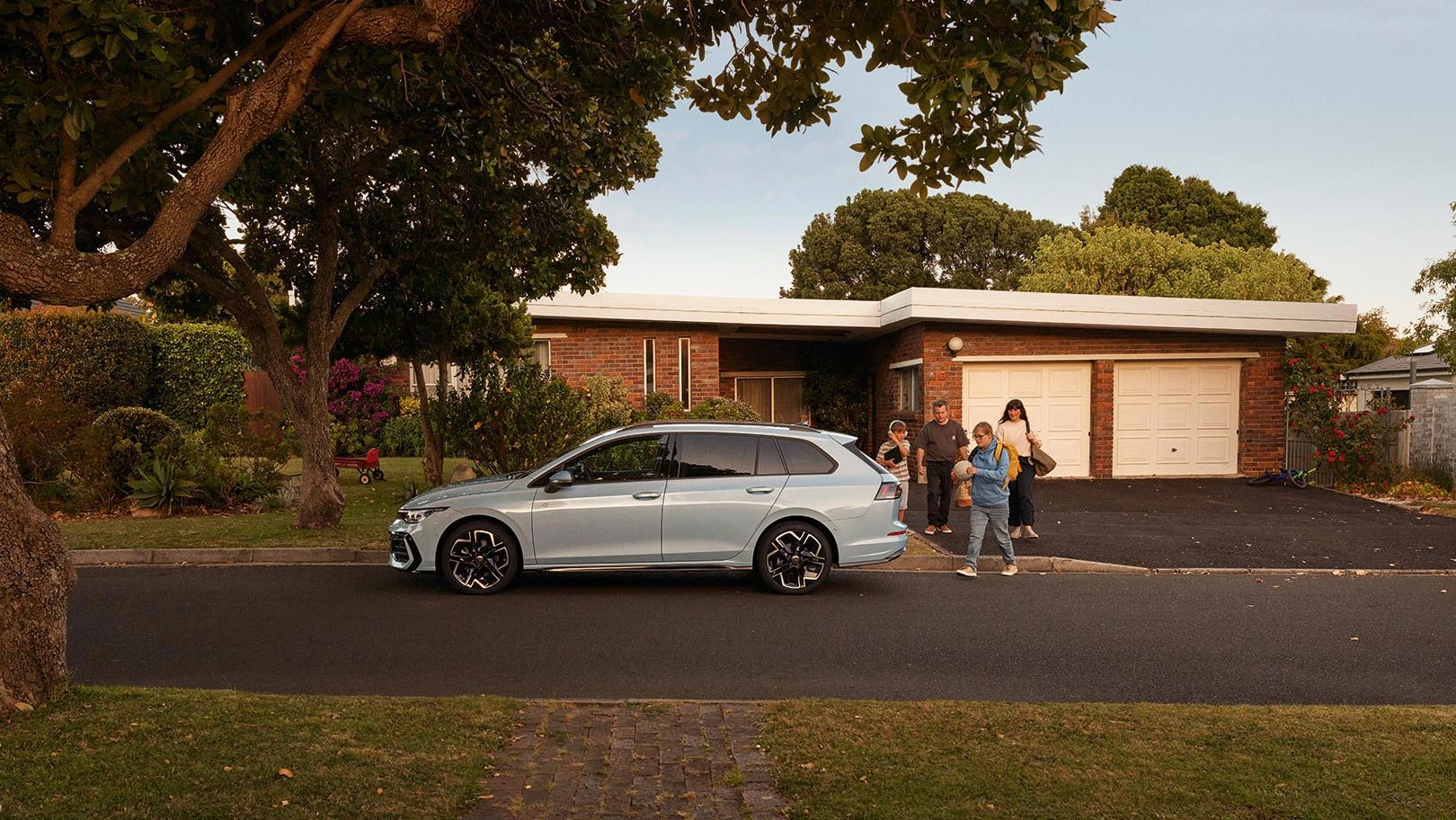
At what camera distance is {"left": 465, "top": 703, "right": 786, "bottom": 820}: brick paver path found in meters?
4.16

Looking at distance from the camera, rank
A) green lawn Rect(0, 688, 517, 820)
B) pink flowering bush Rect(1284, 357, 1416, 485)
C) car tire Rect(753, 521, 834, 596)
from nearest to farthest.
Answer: green lawn Rect(0, 688, 517, 820) < car tire Rect(753, 521, 834, 596) < pink flowering bush Rect(1284, 357, 1416, 485)

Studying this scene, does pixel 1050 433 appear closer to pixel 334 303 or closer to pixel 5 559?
pixel 334 303

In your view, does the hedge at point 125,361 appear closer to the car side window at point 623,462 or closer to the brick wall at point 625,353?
the brick wall at point 625,353

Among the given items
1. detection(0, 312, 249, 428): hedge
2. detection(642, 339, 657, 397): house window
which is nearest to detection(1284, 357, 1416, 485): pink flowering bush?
detection(642, 339, 657, 397): house window

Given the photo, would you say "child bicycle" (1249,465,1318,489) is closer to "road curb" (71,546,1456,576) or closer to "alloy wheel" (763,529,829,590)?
"road curb" (71,546,1456,576)

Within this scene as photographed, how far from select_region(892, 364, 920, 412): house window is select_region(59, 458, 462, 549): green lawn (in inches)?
401

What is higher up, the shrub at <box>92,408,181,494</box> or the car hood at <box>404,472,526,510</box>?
the shrub at <box>92,408,181,494</box>

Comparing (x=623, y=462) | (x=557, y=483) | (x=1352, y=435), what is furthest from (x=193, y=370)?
(x=1352, y=435)

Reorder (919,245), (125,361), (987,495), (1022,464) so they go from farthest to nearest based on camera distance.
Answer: (919,245) < (125,361) < (1022,464) < (987,495)

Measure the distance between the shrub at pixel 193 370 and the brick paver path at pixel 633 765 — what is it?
21512 millimetres

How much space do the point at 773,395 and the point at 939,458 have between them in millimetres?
12345

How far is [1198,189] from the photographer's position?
166 feet

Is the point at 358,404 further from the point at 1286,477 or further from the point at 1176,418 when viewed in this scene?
the point at 1286,477

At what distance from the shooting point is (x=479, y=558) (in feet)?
29.9
